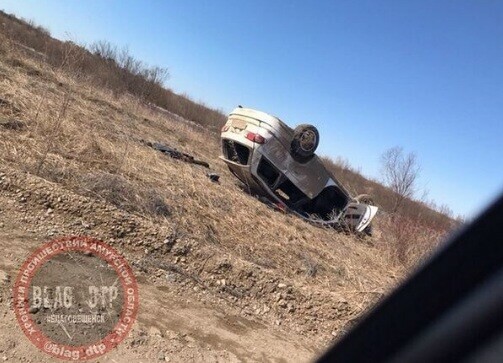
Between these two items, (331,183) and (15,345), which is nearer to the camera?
(15,345)

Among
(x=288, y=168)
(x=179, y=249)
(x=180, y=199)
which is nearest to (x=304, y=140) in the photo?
(x=288, y=168)

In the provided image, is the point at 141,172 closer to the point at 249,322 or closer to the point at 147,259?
the point at 147,259

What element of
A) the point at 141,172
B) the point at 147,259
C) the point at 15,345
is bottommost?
the point at 15,345

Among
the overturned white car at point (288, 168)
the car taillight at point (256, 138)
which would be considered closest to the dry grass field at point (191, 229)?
the overturned white car at point (288, 168)

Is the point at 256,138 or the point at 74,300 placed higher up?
the point at 256,138

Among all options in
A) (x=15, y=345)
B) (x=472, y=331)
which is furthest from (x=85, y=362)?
(x=472, y=331)

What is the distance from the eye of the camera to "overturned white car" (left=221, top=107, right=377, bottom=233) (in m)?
9.62

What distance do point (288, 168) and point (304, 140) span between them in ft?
2.10

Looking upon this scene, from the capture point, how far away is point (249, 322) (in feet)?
16.4

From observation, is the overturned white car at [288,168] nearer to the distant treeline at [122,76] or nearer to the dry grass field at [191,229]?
the dry grass field at [191,229]

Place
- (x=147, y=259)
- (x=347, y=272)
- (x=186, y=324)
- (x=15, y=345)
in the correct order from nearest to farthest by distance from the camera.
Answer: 1. (x=15, y=345)
2. (x=186, y=324)
3. (x=147, y=259)
4. (x=347, y=272)

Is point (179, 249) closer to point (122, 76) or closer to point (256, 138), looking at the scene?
point (256, 138)

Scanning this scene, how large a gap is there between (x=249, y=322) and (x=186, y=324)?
2.67 feet

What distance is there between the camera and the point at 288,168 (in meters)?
9.86
